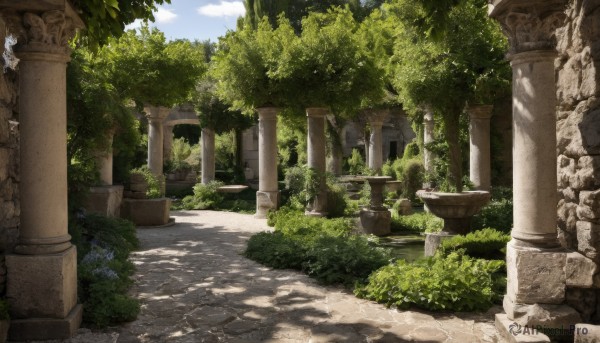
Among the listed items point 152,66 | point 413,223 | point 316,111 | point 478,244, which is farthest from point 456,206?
point 152,66

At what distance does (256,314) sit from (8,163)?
2592 millimetres

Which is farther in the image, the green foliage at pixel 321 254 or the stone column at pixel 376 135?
the stone column at pixel 376 135

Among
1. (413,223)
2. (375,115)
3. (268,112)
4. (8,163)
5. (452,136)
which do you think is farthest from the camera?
(375,115)

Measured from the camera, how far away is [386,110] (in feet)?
59.4

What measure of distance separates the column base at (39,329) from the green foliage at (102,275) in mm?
361

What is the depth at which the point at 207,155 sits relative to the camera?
19141mm

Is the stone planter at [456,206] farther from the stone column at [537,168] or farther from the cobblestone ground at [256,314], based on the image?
the stone column at [537,168]

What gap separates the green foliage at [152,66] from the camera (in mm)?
10773

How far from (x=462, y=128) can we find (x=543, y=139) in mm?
8686

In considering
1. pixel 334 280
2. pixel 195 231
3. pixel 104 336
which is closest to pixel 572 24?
pixel 334 280

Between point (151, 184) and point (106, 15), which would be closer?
point (106, 15)

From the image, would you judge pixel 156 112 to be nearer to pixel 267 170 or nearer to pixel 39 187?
pixel 267 170

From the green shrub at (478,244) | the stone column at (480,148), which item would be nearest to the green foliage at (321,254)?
the green shrub at (478,244)

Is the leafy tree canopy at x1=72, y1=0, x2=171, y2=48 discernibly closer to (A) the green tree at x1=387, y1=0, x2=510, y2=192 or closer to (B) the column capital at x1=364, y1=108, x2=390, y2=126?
(A) the green tree at x1=387, y1=0, x2=510, y2=192
